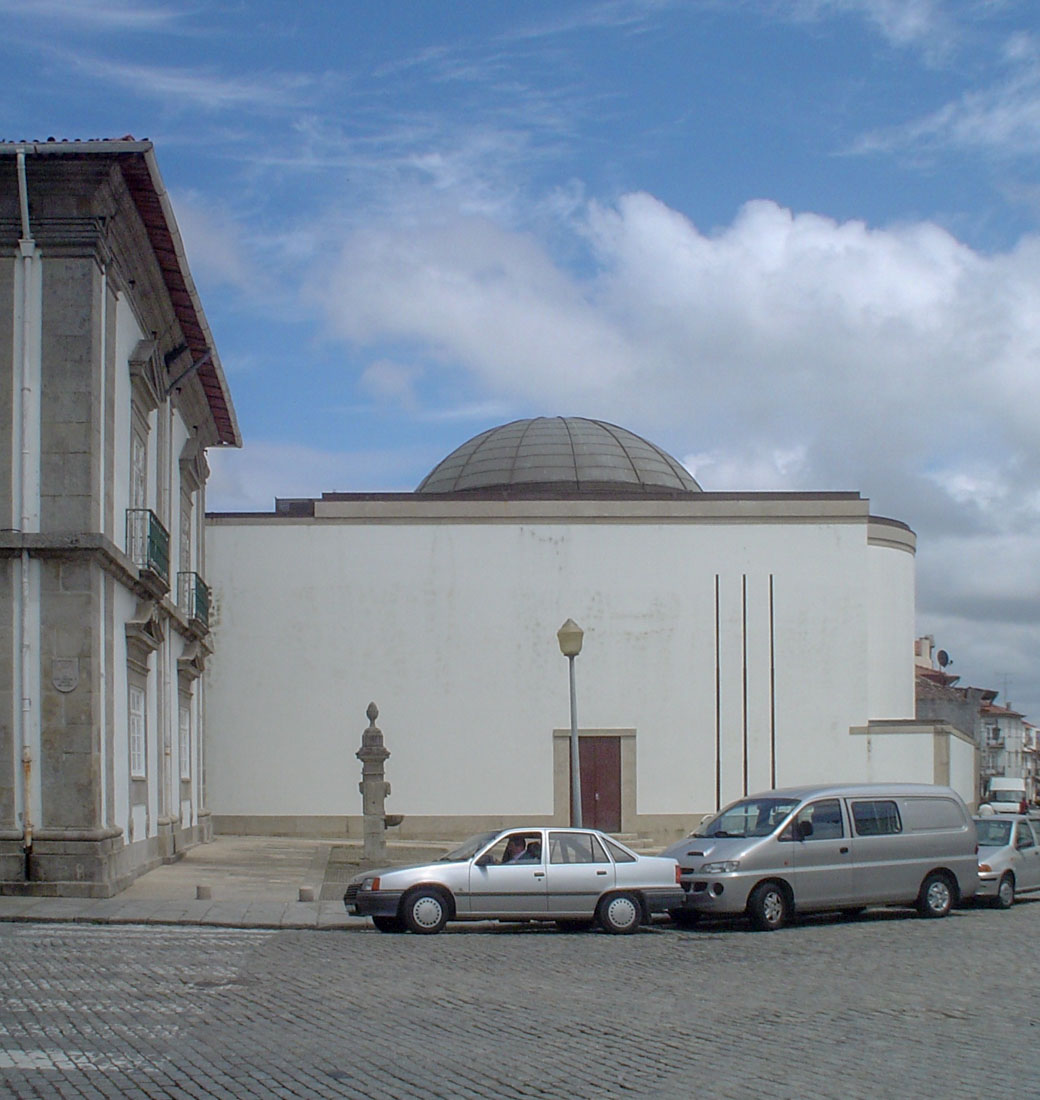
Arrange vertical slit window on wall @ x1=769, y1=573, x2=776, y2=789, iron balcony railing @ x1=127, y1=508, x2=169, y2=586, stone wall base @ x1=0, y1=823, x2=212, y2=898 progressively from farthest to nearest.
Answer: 1. vertical slit window on wall @ x1=769, y1=573, x2=776, y2=789
2. iron balcony railing @ x1=127, y1=508, x2=169, y2=586
3. stone wall base @ x1=0, y1=823, x2=212, y2=898

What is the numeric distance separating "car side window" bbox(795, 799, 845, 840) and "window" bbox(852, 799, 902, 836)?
27cm

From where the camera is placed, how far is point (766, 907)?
54.5ft

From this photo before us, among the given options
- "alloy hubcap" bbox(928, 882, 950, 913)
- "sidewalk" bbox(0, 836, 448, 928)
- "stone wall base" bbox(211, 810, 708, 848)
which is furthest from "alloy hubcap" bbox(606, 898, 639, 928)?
"stone wall base" bbox(211, 810, 708, 848)

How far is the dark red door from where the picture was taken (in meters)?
33.4

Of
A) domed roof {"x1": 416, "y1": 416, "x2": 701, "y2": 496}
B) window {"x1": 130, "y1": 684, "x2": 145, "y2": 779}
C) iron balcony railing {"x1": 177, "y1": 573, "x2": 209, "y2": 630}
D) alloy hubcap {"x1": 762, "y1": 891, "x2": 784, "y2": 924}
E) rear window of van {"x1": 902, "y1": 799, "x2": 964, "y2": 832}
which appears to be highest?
domed roof {"x1": 416, "y1": 416, "x2": 701, "y2": 496}

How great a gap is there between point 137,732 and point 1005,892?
12402mm

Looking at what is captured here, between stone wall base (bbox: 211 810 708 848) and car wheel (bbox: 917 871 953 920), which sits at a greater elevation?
car wheel (bbox: 917 871 953 920)

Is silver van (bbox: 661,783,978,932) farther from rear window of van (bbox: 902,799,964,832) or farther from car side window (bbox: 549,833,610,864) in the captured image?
car side window (bbox: 549,833,610,864)

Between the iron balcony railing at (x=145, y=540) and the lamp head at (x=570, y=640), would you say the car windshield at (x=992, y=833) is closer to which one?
the lamp head at (x=570, y=640)

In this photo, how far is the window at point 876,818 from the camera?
17828 mm

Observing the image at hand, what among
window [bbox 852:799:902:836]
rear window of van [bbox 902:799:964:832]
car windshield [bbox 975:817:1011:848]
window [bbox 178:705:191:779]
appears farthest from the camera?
window [bbox 178:705:191:779]

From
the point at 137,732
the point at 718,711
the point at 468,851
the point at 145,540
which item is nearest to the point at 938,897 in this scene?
the point at 468,851

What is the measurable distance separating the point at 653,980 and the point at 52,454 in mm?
9742

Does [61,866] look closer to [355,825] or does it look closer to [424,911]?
[424,911]
